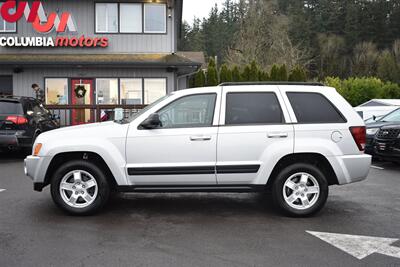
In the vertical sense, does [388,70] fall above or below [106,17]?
below

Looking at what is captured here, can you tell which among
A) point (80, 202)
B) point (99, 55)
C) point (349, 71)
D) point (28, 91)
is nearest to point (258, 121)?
point (80, 202)

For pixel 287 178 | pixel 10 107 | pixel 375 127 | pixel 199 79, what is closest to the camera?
pixel 287 178

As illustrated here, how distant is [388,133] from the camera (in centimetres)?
1057

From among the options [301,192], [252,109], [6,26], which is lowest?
[301,192]

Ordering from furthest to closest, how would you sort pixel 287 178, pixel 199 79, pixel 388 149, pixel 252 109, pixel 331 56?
pixel 331 56, pixel 199 79, pixel 388 149, pixel 252 109, pixel 287 178

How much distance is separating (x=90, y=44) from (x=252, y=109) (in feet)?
48.5

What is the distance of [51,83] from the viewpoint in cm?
1925

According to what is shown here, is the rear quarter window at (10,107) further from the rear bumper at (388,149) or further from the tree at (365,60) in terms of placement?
the tree at (365,60)

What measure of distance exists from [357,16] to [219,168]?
59.4 meters

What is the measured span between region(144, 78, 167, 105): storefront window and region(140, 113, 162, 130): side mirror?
44.3ft

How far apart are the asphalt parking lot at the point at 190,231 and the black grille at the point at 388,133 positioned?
3161 millimetres

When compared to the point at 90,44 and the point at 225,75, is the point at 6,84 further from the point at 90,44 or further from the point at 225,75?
the point at 225,75

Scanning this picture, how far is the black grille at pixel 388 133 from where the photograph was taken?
10.4 m

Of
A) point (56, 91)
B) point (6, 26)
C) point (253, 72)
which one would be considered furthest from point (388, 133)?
point (6, 26)
